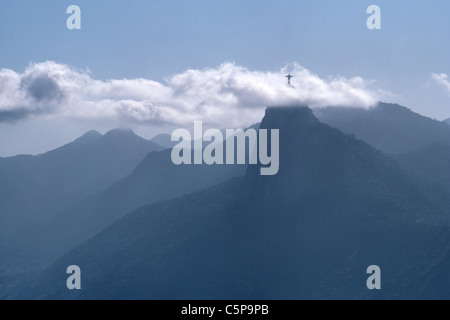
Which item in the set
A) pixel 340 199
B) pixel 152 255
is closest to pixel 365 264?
pixel 340 199

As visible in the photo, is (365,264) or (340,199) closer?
(365,264)

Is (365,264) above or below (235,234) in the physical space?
below
